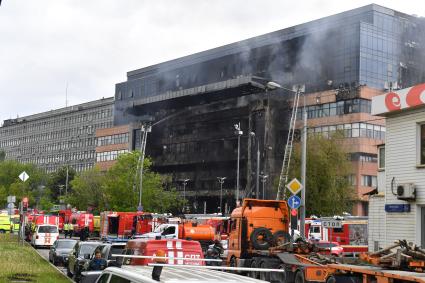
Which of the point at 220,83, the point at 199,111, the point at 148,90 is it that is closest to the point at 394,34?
the point at 220,83

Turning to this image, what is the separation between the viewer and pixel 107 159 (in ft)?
394

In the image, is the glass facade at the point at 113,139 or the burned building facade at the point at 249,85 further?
the glass facade at the point at 113,139

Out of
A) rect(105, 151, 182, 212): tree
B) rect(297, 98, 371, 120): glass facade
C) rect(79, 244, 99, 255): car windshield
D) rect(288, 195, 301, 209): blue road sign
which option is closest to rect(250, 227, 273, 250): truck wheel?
rect(288, 195, 301, 209): blue road sign

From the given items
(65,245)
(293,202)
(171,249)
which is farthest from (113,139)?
(171,249)

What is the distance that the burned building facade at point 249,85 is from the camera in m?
79.6

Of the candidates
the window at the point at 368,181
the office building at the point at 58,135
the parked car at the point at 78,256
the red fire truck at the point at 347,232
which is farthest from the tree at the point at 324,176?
the office building at the point at 58,135

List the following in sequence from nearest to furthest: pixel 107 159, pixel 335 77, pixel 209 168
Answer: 1. pixel 335 77
2. pixel 209 168
3. pixel 107 159

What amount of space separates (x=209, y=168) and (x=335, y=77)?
26.2 metres

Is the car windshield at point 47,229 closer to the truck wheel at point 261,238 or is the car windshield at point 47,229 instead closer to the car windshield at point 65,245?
the car windshield at point 65,245

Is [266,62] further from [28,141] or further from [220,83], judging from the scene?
[28,141]

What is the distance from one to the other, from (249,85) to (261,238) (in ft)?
224

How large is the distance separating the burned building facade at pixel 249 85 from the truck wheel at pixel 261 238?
48.5 meters

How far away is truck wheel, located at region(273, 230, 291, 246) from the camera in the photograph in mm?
23391

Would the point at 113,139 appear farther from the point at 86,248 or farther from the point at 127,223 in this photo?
the point at 86,248
